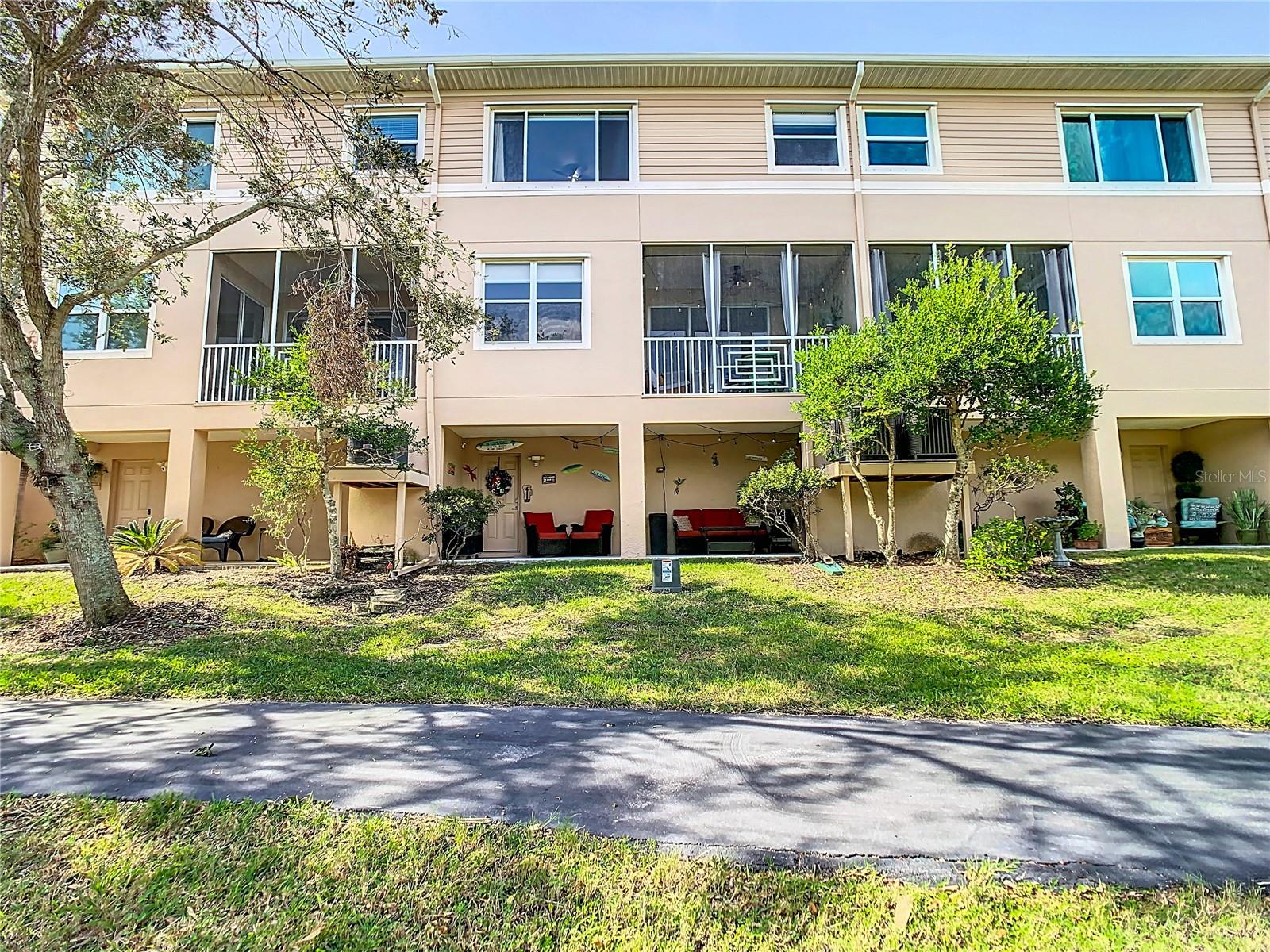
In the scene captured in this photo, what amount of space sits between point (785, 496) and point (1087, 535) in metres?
5.29

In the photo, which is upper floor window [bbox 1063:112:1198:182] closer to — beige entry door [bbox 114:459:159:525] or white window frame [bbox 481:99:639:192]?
white window frame [bbox 481:99:639:192]

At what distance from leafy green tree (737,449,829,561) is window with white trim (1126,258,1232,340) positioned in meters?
6.76

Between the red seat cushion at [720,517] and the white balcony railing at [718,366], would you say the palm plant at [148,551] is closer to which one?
the white balcony railing at [718,366]

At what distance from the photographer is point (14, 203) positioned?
238 inches

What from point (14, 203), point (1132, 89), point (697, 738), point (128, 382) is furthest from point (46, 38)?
point (1132, 89)

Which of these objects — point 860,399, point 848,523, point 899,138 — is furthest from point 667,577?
point 899,138

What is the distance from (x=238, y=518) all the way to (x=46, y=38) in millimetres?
8291

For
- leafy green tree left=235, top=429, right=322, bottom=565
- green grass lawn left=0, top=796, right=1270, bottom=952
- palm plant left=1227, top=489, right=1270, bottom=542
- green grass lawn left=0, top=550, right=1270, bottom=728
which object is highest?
leafy green tree left=235, top=429, right=322, bottom=565

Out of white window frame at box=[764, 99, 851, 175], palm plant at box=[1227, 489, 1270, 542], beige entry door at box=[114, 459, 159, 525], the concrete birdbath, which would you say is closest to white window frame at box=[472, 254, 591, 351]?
white window frame at box=[764, 99, 851, 175]

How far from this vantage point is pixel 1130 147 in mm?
11297

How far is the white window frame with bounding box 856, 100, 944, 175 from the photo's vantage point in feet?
36.3

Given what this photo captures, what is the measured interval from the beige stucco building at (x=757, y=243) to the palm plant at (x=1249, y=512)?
39 cm

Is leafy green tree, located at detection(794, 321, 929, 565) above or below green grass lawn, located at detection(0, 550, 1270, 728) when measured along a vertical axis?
above

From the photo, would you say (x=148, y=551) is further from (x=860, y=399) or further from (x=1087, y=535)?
(x=1087, y=535)
